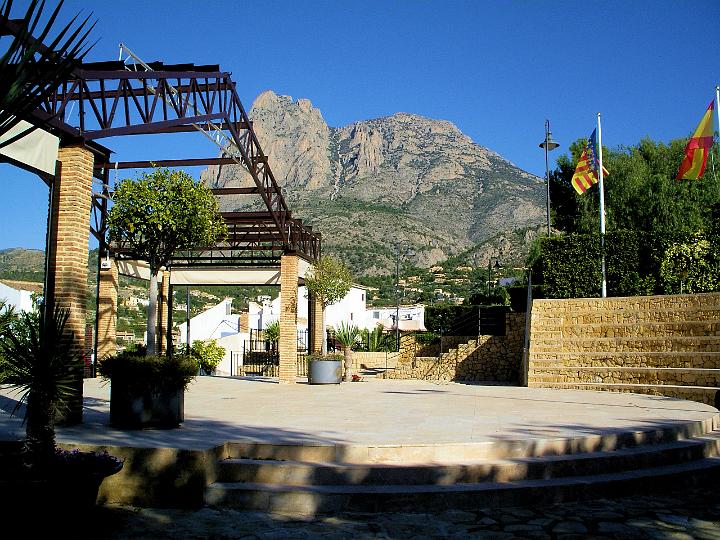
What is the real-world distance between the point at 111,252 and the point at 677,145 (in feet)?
86.4

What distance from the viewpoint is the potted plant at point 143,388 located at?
6422mm

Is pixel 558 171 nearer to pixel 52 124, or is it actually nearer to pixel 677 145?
pixel 677 145

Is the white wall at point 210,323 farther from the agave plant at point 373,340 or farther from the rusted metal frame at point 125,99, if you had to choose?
the rusted metal frame at point 125,99

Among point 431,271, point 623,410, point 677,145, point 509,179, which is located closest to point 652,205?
point 677,145

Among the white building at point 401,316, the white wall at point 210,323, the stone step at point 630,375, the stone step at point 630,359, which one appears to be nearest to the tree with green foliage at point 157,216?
Result: the stone step at point 630,375

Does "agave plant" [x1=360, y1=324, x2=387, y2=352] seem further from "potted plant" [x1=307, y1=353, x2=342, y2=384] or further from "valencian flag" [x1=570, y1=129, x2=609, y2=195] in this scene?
"potted plant" [x1=307, y1=353, x2=342, y2=384]

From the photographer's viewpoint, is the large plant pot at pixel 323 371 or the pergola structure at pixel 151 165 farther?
the large plant pot at pixel 323 371

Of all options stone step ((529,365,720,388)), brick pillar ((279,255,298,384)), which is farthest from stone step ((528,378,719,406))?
brick pillar ((279,255,298,384))

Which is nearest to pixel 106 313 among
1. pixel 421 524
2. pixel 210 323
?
pixel 421 524

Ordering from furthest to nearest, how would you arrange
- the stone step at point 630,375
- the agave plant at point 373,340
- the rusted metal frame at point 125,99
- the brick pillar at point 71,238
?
1. the agave plant at point 373,340
2. the stone step at point 630,375
3. the rusted metal frame at point 125,99
4. the brick pillar at point 71,238

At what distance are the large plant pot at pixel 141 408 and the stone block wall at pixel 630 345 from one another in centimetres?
1006

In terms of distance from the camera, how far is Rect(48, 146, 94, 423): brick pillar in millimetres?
7074

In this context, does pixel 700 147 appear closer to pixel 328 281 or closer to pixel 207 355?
pixel 328 281

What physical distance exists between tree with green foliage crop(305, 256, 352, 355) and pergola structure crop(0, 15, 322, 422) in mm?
554
